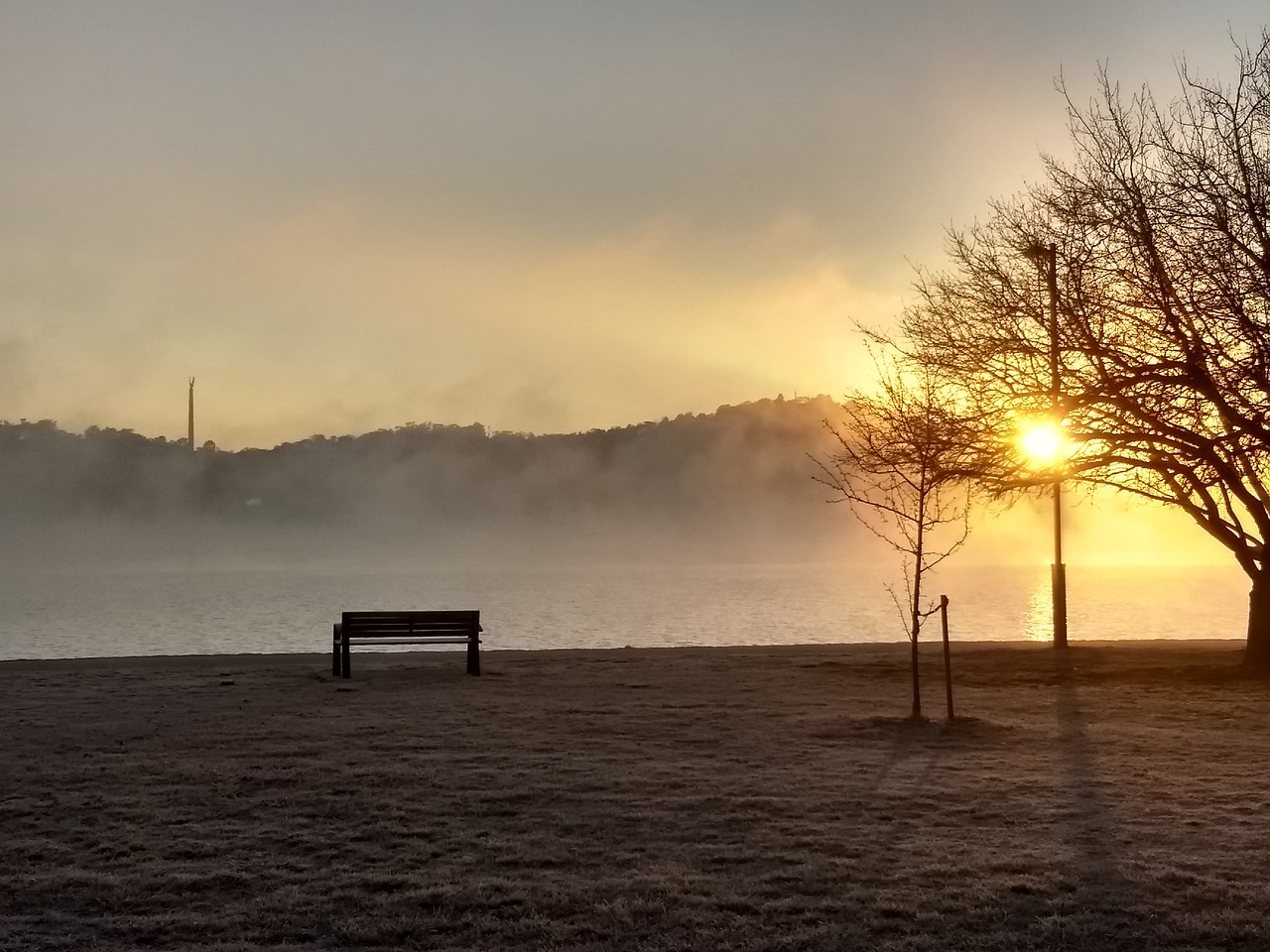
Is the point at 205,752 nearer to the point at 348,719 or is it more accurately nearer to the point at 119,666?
the point at 348,719

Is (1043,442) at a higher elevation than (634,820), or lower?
higher

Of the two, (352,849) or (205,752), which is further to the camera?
(205,752)

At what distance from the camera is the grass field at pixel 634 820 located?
6477 mm

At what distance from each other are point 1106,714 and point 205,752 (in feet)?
31.9

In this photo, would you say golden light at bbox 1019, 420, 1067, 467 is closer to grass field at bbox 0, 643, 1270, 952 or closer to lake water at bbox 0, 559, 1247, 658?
grass field at bbox 0, 643, 1270, 952

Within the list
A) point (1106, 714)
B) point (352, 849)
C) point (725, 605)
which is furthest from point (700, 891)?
point (725, 605)

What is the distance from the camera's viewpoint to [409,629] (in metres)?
19.7

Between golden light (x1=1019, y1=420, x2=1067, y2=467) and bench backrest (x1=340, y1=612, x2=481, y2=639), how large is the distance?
872 centimetres

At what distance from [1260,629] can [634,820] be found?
46.9ft

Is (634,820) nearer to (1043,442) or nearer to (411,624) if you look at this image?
(411,624)

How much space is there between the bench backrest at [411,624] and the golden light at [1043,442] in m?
8.72

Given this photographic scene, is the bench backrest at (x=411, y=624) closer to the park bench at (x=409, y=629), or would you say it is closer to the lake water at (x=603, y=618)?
the park bench at (x=409, y=629)

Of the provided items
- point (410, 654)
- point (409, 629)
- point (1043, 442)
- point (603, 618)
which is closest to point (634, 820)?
point (409, 629)

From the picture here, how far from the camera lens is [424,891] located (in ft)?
22.9
